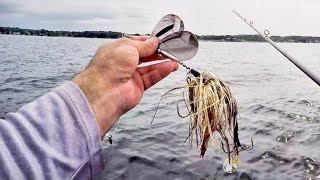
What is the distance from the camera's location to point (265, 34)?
6871 millimetres

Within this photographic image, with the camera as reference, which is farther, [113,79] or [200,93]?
[200,93]

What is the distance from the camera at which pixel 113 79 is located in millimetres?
2023

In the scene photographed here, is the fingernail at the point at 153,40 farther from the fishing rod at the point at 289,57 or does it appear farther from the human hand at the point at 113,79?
the fishing rod at the point at 289,57

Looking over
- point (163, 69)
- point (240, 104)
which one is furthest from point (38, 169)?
point (240, 104)

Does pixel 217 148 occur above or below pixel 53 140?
below

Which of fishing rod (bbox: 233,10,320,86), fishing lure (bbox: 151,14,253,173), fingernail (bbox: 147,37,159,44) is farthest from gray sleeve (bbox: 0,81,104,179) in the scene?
fishing rod (bbox: 233,10,320,86)

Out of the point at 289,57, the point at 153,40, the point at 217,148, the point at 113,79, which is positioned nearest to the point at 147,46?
the point at 153,40

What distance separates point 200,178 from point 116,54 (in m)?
4.36

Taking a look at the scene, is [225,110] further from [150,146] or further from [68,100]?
[150,146]

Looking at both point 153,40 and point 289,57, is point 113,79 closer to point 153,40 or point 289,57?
point 153,40

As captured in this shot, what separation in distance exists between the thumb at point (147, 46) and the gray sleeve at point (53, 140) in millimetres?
664

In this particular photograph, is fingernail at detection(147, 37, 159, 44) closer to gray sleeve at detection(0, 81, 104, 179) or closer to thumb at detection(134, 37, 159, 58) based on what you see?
thumb at detection(134, 37, 159, 58)

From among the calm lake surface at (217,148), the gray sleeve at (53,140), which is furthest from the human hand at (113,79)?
the calm lake surface at (217,148)

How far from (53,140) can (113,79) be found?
63 cm
